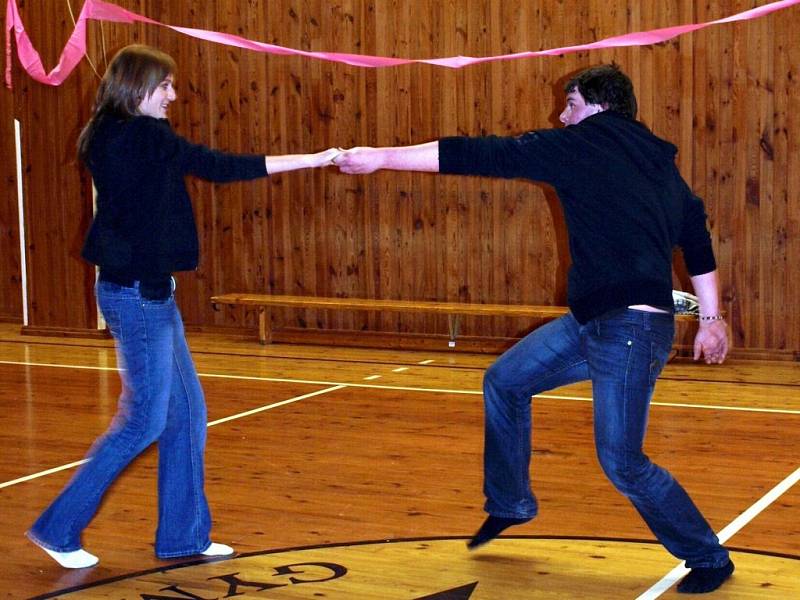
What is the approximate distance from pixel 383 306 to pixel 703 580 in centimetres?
551

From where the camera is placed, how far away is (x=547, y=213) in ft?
29.4

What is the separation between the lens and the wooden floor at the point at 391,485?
12.7ft

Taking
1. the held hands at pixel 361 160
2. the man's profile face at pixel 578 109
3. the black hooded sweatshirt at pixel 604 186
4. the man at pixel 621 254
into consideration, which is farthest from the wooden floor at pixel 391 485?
the man's profile face at pixel 578 109

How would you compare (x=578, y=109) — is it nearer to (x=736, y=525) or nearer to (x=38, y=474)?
(x=736, y=525)

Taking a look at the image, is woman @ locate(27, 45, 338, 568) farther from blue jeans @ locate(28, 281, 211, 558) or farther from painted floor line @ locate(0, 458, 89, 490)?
painted floor line @ locate(0, 458, 89, 490)

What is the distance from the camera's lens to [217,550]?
4.14 m

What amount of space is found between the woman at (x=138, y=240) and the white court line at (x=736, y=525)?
5.08 feet

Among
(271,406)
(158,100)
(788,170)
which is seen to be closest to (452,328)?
(271,406)

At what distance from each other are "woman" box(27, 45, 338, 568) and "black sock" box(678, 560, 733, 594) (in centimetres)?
162

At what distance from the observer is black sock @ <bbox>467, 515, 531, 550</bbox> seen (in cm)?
398

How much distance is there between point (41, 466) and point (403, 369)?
322cm

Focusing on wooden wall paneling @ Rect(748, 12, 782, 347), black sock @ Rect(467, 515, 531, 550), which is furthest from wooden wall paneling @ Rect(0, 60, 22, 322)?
black sock @ Rect(467, 515, 531, 550)

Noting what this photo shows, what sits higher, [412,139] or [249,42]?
[249,42]

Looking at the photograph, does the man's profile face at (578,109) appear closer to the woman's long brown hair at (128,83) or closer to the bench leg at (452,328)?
the woman's long brown hair at (128,83)
